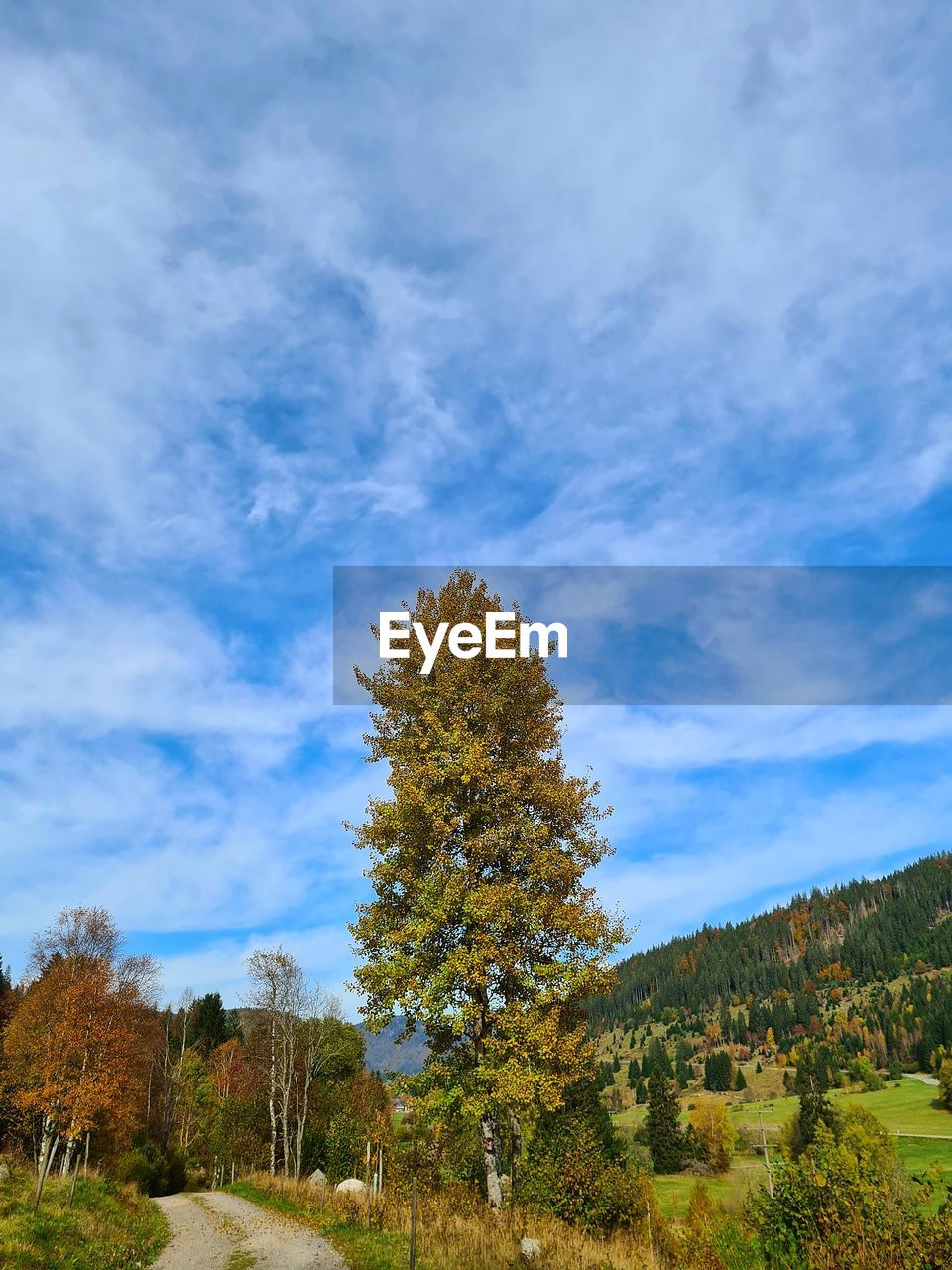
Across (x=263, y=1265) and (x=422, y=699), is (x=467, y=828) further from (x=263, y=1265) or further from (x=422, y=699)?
(x=263, y=1265)

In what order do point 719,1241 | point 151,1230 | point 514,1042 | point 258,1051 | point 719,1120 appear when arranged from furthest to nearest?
point 719,1120
point 258,1051
point 151,1230
point 514,1042
point 719,1241

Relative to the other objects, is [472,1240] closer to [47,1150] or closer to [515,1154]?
[515,1154]

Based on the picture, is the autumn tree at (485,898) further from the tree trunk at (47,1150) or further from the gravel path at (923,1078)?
the gravel path at (923,1078)

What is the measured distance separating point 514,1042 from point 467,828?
3970 millimetres

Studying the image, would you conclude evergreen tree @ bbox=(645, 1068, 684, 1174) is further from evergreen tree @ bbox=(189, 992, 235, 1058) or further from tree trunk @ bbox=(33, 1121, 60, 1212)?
tree trunk @ bbox=(33, 1121, 60, 1212)

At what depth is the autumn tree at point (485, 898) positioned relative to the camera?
1347 cm

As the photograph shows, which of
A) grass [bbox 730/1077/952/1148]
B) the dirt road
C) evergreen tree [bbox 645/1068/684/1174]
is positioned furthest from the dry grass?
grass [bbox 730/1077/952/1148]

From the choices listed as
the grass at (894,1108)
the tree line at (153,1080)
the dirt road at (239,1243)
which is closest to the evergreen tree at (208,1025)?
the tree line at (153,1080)

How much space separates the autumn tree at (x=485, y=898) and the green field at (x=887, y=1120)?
59098 mm

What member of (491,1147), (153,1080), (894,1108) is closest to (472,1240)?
(491,1147)

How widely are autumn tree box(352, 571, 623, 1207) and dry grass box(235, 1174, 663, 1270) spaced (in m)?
1.03

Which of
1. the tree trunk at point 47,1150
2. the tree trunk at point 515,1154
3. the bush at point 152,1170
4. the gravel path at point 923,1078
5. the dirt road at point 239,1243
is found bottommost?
the gravel path at point 923,1078

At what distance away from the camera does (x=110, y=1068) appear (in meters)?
30.8

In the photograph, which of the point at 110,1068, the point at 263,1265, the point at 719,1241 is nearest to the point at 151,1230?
the point at 263,1265
